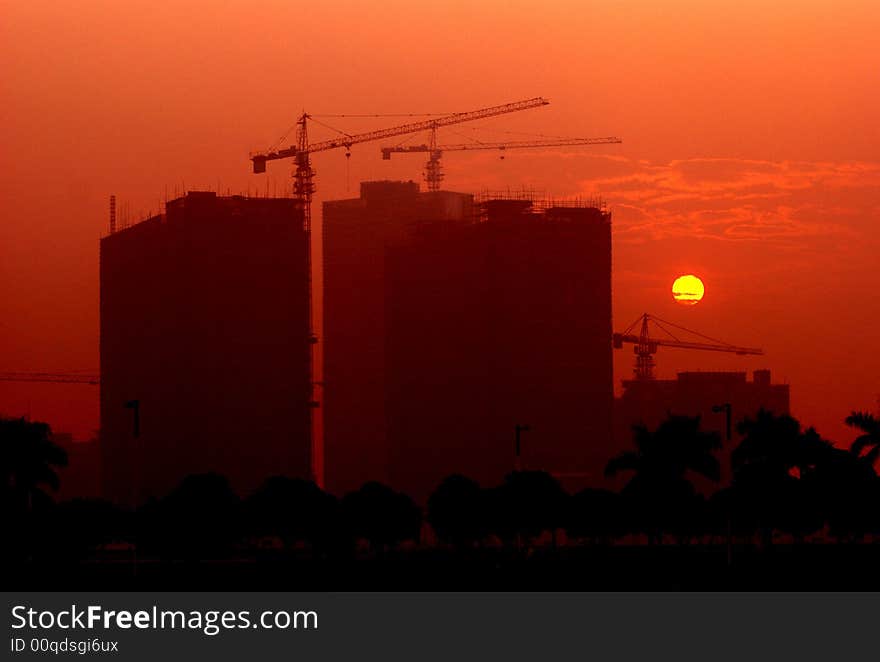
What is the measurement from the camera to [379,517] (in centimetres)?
14438

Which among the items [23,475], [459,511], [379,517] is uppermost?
[23,475]

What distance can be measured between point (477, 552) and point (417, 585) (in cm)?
6401

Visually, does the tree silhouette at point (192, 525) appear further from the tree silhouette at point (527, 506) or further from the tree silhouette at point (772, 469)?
the tree silhouette at point (772, 469)

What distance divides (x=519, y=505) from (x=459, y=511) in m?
11.4

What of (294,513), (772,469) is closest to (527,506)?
(294,513)

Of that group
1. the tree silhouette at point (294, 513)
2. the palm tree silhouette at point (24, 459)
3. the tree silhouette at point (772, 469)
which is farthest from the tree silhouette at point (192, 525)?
the tree silhouette at point (772, 469)

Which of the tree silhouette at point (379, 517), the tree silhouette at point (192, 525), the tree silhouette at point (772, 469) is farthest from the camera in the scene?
the tree silhouette at point (379, 517)

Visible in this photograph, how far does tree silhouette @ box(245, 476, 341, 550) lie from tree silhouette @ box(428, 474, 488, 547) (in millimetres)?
9404

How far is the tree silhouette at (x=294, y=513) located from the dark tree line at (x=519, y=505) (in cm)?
12

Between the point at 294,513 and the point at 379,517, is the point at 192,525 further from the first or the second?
the point at 379,517

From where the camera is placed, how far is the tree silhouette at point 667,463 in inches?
4818

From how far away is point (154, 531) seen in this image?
425 feet
